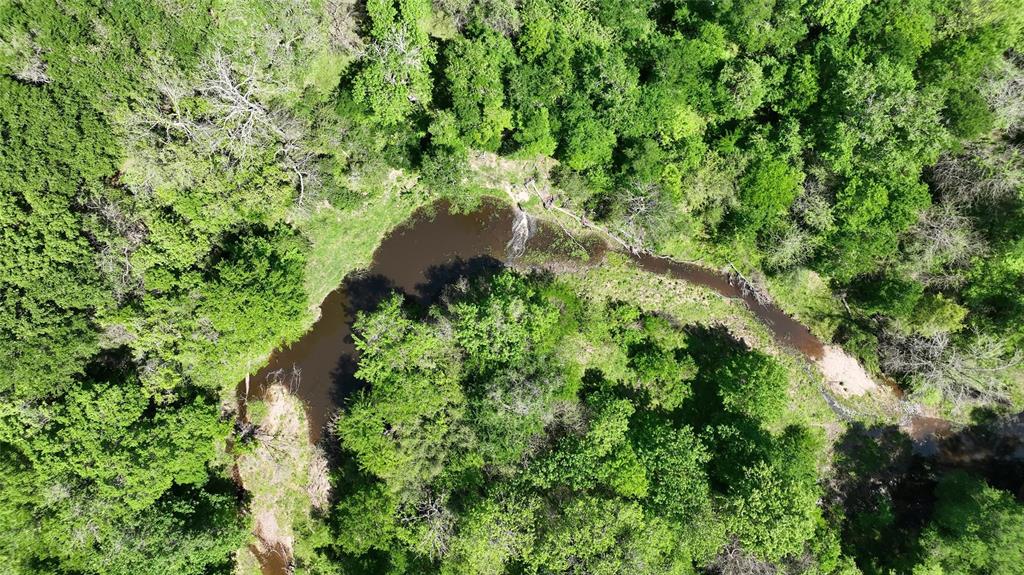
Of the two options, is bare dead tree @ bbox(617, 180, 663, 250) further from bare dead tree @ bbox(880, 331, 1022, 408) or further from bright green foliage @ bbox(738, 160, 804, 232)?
bare dead tree @ bbox(880, 331, 1022, 408)

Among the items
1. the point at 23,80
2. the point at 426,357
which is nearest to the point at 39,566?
the point at 426,357

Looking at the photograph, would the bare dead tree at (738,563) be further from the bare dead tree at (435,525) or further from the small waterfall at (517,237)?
the small waterfall at (517,237)

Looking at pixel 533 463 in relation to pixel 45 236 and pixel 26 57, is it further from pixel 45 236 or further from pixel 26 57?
pixel 26 57

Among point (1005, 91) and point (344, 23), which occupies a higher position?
point (344, 23)

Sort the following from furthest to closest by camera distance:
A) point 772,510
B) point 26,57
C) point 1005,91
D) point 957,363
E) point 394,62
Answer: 1. point 957,363
2. point 394,62
3. point 772,510
4. point 26,57
5. point 1005,91

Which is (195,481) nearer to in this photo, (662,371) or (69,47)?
(69,47)

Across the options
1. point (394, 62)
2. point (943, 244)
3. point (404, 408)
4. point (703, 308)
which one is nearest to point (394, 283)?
point (404, 408)

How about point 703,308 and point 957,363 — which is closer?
point 957,363
